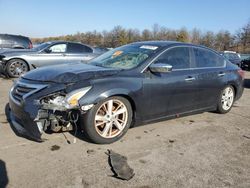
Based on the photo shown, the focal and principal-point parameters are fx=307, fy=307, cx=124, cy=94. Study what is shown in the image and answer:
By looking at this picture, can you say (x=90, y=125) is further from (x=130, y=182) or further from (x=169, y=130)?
(x=169, y=130)

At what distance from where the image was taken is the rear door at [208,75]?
5.80 meters

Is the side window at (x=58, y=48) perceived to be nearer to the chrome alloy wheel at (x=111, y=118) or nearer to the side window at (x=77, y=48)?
the side window at (x=77, y=48)

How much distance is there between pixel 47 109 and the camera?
13.4 feet

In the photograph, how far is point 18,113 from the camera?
13.9 feet

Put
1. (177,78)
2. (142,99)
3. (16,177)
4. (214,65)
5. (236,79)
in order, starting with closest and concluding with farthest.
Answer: (16,177), (142,99), (177,78), (214,65), (236,79)

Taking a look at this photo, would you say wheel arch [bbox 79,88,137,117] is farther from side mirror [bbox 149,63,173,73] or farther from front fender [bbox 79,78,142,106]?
side mirror [bbox 149,63,173,73]

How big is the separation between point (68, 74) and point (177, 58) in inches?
82.4

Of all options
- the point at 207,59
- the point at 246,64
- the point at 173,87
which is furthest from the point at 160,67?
the point at 246,64

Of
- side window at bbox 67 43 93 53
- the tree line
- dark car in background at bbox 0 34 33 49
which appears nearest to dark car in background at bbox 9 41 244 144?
side window at bbox 67 43 93 53

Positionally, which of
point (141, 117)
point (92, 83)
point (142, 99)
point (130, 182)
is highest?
point (92, 83)

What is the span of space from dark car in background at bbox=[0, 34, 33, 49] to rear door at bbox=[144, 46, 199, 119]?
1133cm

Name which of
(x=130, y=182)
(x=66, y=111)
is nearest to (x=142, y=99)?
(x=66, y=111)

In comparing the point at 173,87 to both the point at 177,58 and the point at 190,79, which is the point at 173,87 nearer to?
the point at 190,79

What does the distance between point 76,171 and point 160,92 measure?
205 centimetres
